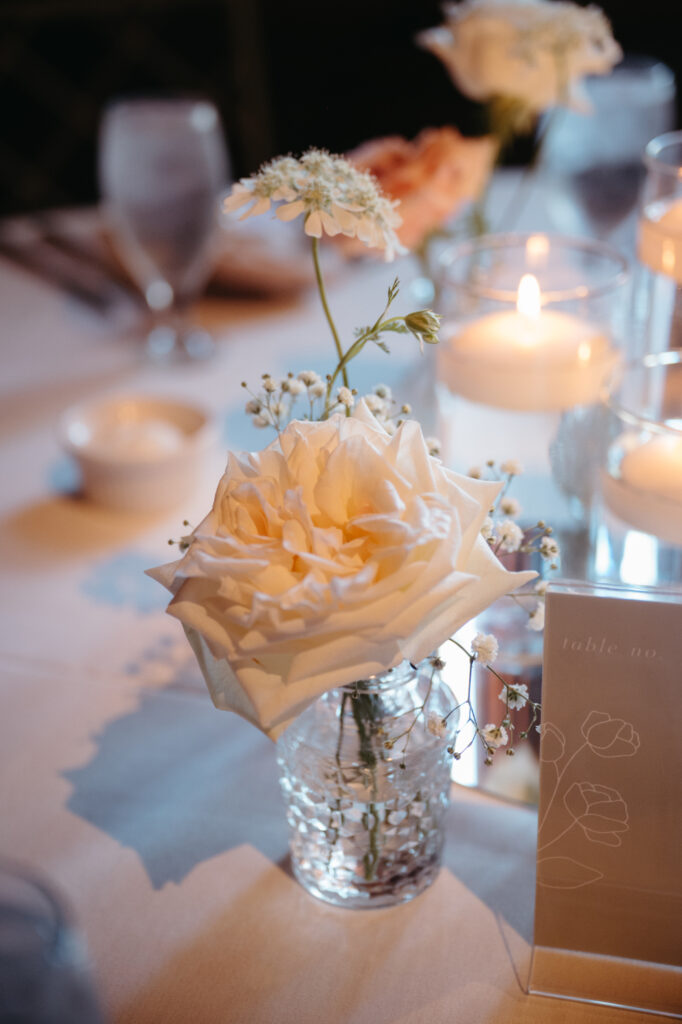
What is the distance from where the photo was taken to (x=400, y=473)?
0.45 meters

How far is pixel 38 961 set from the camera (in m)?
0.33

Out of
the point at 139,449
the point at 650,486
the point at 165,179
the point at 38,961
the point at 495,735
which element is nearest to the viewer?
the point at 38,961

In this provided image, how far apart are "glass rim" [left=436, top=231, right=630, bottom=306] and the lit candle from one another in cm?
2

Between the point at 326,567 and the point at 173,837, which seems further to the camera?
the point at 173,837

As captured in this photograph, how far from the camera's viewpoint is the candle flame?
0.81 m

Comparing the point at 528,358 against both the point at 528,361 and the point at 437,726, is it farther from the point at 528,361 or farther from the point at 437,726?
the point at 437,726

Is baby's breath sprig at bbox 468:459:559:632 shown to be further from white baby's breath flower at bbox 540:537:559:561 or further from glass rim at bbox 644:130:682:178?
glass rim at bbox 644:130:682:178

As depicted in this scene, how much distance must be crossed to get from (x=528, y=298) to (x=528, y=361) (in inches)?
2.3

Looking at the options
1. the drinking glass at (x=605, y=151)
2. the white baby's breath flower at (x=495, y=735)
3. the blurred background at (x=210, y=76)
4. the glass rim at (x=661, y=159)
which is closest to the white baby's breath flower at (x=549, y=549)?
the white baby's breath flower at (x=495, y=735)

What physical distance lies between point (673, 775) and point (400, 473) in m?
0.21

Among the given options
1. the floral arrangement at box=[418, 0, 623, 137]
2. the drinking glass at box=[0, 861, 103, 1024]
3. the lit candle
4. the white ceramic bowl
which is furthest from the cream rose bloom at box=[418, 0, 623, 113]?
the drinking glass at box=[0, 861, 103, 1024]

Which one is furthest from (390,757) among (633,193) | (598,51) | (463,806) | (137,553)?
(633,193)

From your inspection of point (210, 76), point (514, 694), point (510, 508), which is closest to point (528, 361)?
point (510, 508)

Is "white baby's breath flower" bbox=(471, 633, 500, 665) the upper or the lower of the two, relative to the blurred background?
lower
